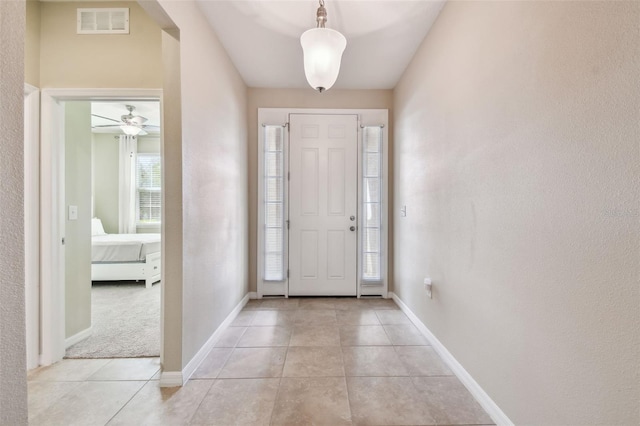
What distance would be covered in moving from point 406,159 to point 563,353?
2.08 metres

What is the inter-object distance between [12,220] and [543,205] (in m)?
A: 1.78

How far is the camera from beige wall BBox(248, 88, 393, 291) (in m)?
3.21

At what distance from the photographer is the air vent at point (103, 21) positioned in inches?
73.2

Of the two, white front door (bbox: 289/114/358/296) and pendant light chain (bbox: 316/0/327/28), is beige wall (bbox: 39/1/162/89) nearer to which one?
pendant light chain (bbox: 316/0/327/28)

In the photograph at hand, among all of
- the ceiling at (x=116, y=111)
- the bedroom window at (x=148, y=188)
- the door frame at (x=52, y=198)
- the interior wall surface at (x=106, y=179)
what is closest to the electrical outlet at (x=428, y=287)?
the door frame at (x=52, y=198)

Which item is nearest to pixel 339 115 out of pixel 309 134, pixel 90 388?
pixel 309 134

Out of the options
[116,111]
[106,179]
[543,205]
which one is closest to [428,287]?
[543,205]

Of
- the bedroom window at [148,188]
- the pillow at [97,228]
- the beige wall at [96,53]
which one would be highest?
the beige wall at [96,53]

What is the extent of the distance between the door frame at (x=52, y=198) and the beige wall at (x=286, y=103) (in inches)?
56.5

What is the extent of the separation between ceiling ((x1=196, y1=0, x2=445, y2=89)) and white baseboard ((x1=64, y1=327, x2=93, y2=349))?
2753mm

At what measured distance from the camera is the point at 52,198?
6.09ft

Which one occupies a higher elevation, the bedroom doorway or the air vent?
the air vent

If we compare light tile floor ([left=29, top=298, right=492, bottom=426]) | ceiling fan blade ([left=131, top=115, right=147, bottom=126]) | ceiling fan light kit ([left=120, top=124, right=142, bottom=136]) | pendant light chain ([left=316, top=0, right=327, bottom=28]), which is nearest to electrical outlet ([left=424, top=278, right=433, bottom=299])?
light tile floor ([left=29, top=298, right=492, bottom=426])

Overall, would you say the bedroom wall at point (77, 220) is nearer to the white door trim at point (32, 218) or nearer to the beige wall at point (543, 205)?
the white door trim at point (32, 218)
